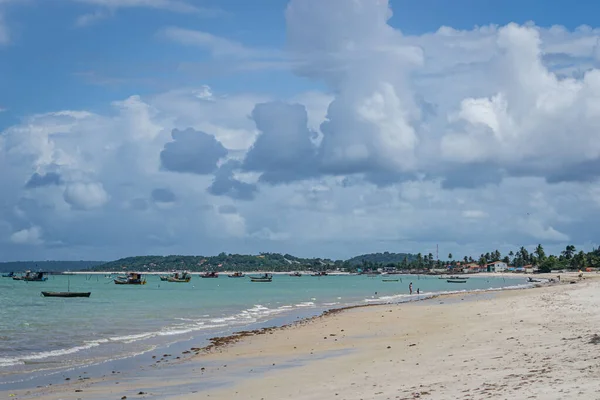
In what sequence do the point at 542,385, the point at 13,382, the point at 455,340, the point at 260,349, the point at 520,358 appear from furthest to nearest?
the point at 260,349, the point at 455,340, the point at 13,382, the point at 520,358, the point at 542,385

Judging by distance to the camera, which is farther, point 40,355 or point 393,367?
point 40,355

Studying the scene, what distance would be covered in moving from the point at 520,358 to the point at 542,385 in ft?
14.2

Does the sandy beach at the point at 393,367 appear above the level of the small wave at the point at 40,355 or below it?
above

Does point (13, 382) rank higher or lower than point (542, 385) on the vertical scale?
lower

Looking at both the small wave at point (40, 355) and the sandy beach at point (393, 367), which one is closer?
the sandy beach at point (393, 367)

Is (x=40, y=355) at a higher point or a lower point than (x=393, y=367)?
lower

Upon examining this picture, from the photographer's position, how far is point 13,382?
20.8 metres

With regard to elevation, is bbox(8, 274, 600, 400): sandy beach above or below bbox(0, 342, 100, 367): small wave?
above

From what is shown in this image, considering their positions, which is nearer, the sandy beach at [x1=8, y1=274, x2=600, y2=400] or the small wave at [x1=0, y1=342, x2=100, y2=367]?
the sandy beach at [x1=8, y1=274, x2=600, y2=400]

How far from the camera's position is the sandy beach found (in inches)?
546

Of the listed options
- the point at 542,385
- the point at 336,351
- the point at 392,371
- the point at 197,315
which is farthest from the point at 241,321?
the point at 542,385

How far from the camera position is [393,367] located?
730 inches

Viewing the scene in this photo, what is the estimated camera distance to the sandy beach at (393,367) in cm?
1388

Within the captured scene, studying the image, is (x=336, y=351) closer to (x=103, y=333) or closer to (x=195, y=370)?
(x=195, y=370)
